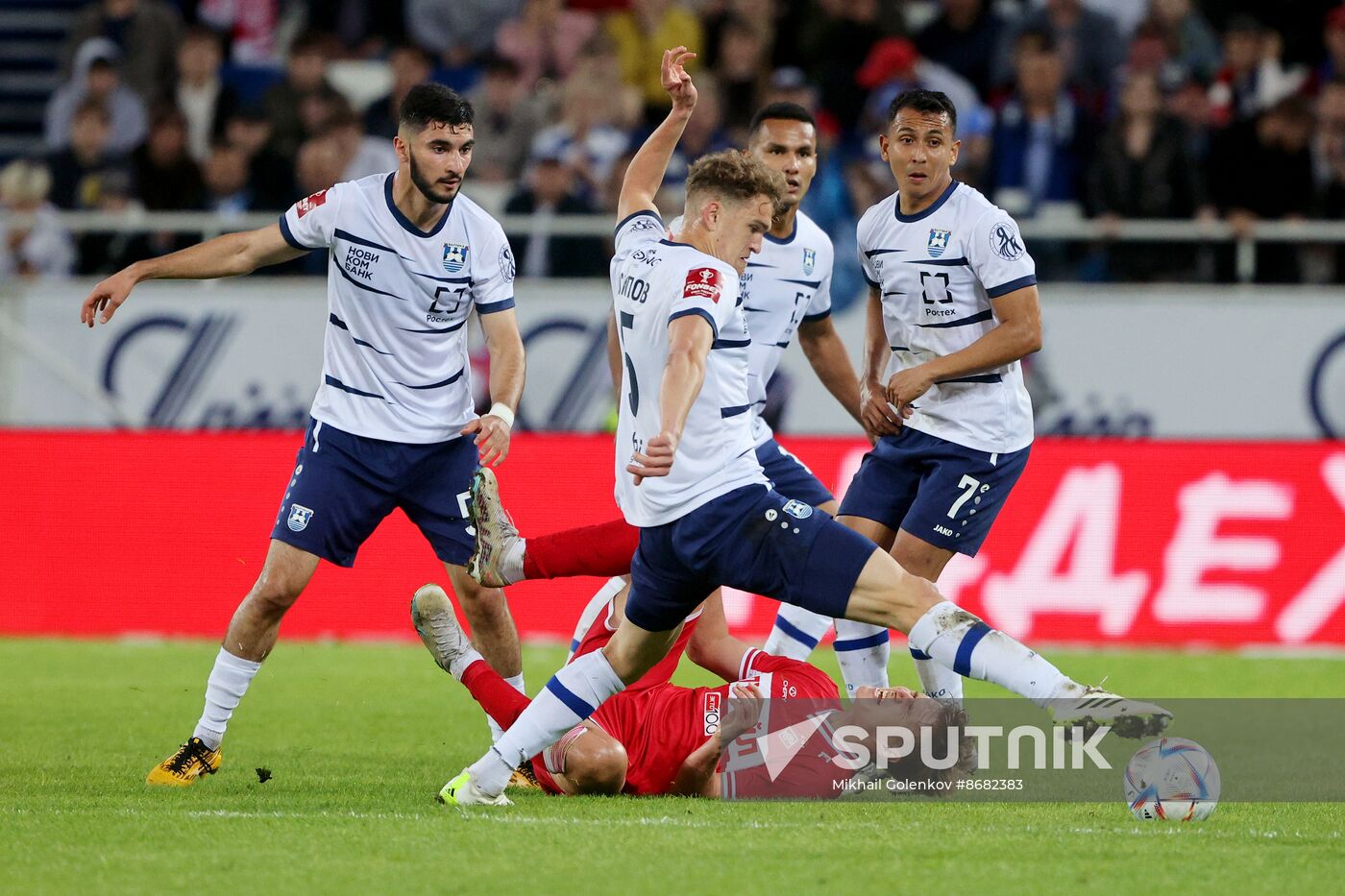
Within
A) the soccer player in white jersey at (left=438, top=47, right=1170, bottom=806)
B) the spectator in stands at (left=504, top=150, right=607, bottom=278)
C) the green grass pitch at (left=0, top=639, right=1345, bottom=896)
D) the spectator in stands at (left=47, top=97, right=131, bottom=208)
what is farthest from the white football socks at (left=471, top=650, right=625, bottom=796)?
the spectator in stands at (left=47, top=97, right=131, bottom=208)

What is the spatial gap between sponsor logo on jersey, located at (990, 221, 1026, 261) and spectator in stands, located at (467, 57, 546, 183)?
8.78 meters

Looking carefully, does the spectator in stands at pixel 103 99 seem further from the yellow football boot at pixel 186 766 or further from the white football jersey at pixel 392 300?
the yellow football boot at pixel 186 766

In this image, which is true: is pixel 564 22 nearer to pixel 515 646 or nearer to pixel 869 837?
pixel 515 646

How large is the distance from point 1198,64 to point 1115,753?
9.75m

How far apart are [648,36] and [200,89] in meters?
4.16

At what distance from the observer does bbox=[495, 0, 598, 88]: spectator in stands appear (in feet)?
55.4

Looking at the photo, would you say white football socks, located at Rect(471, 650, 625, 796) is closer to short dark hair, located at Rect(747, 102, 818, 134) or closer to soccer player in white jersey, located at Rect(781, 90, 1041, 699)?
soccer player in white jersey, located at Rect(781, 90, 1041, 699)

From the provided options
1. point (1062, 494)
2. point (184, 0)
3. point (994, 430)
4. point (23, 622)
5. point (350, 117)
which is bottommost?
point (23, 622)

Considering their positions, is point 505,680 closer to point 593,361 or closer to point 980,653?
point 980,653

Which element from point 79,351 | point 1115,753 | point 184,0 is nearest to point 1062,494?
point 1115,753

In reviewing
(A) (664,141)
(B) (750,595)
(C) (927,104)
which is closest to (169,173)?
(B) (750,595)

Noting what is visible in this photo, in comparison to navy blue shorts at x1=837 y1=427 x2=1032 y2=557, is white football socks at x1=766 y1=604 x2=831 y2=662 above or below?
below

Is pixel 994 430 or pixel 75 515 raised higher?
pixel 994 430

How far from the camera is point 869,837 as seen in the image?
603 centimetres
